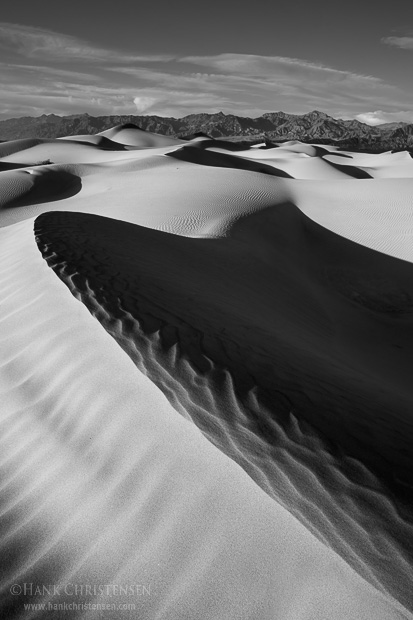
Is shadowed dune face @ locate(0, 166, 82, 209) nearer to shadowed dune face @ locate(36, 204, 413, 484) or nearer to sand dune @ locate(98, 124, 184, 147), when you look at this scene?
shadowed dune face @ locate(36, 204, 413, 484)

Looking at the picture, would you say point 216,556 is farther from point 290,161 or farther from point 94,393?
point 290,161

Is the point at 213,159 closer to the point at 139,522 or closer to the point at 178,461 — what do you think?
the point at 178,461

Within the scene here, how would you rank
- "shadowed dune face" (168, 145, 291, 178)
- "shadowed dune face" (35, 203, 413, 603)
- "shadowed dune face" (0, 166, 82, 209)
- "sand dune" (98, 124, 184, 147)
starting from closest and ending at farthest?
"shadowed dune face" (35, 203, 413, 603), "shadowed dune face" (0, 166, 82, 209), "shadowed dune face" (168, 145, 291, 178), "sand dune" (98, 124, 184, 147)

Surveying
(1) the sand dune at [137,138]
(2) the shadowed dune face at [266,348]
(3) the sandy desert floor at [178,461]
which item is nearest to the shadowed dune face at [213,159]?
(2) the shadowed dune face at [266,348]

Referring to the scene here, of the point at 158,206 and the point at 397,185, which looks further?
the point at 397,185

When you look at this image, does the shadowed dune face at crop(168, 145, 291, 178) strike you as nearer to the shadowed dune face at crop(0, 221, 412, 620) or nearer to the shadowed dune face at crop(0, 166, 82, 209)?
the shadowed dune face at crop(0, 166, 82, 209)

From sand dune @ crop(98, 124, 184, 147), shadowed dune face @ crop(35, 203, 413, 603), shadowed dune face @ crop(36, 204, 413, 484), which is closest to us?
shadowed dune face @ crop(35, 203, 413, 603)

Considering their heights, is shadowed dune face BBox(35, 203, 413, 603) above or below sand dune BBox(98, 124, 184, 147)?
above

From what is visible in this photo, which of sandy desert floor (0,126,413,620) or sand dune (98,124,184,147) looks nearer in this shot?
sandy desert floor (0,126,413,620)

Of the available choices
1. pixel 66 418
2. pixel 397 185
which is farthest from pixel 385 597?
pixel 397 185

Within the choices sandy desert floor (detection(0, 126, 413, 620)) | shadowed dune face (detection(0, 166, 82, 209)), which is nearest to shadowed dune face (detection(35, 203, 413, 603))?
sandy desert floor (detection(0, 126, 413, 620))

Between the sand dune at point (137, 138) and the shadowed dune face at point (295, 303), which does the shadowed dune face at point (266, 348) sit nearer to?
the shadowed dune face at point (295, 303)

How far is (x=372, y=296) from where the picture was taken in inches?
414

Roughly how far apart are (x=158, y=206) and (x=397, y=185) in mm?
9927
